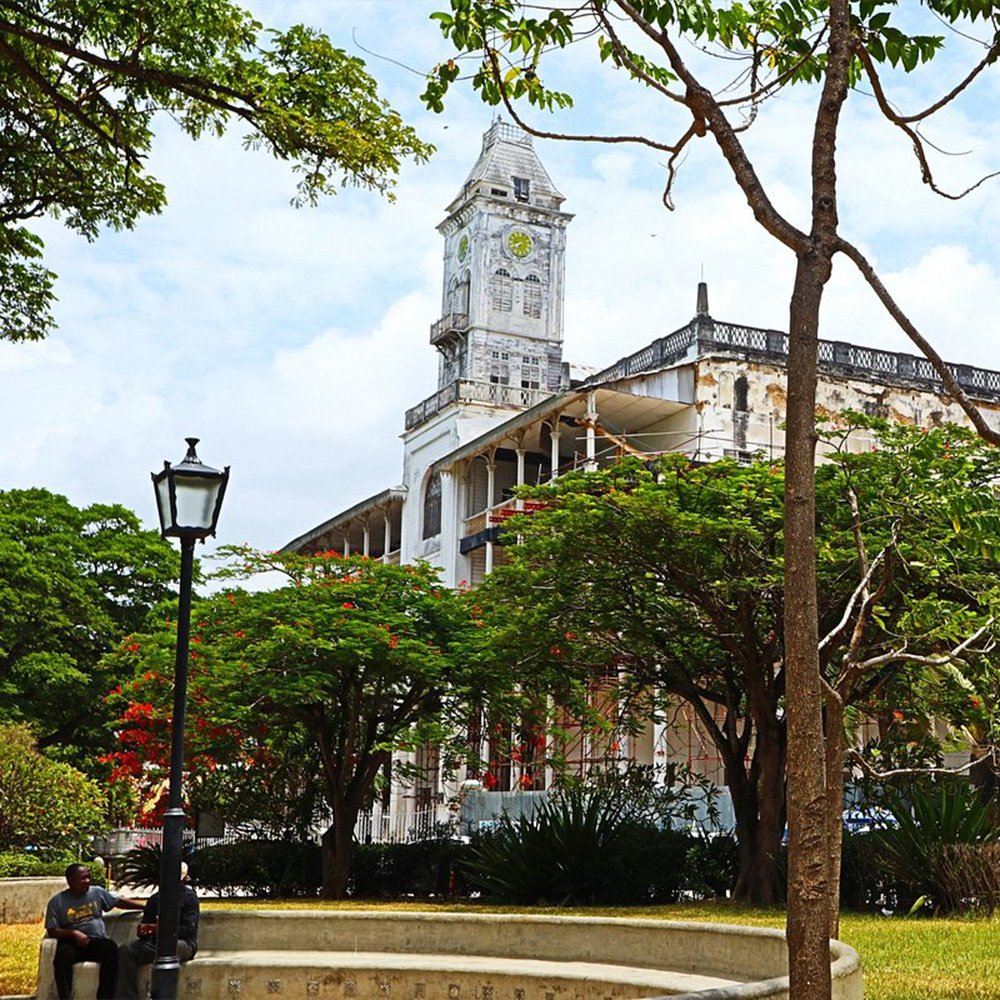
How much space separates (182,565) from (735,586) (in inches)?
378

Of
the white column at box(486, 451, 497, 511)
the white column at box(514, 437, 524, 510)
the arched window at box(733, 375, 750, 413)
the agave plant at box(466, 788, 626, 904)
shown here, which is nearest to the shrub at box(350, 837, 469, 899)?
the agave plant at box(466, 788, 626, 904)

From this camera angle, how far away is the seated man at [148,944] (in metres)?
10.2

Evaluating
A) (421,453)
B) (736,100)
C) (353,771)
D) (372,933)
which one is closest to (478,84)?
(736,100)

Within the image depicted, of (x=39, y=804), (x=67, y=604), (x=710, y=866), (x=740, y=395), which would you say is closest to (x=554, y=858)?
(x=710, y=866)

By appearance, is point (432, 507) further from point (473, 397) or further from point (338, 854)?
point (338, 854)

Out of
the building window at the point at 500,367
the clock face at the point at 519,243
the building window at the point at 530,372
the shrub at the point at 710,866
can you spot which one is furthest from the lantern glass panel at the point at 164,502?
the clock face at the point at 519,243

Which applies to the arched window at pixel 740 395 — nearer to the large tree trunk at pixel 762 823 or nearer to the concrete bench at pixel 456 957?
the large tree trunk at pixel 762 823

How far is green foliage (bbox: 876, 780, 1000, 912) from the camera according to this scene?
50.2ft

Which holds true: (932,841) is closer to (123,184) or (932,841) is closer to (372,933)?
(372,933)

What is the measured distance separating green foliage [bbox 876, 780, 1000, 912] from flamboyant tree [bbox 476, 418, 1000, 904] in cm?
144

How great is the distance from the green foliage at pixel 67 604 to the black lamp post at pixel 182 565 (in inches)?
969

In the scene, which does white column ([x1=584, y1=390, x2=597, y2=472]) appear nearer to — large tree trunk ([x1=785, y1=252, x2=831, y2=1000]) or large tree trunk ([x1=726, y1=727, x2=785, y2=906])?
large tree trunk ([x1=726, y1=727, x2=785, y2=906])

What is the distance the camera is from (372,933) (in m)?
11.9

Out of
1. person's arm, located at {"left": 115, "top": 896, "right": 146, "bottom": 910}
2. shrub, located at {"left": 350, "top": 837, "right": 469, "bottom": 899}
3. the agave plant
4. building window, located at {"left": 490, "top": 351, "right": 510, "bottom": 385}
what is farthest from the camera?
building window, located at {"left": 490, "top": 351, "right": 510, "bottom": 385}
